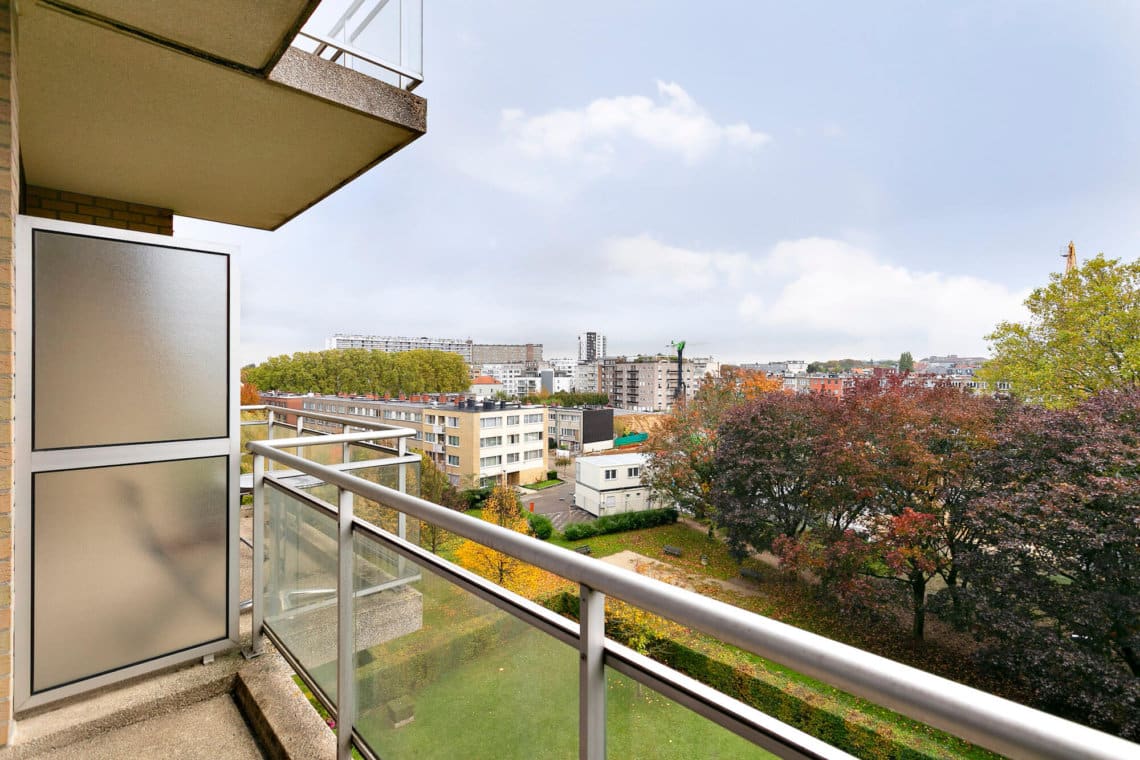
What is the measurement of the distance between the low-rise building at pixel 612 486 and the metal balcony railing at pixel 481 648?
25077 millimetres

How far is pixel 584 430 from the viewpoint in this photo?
44844mm

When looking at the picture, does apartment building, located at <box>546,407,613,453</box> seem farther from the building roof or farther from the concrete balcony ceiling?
the concrete balcony ceiling

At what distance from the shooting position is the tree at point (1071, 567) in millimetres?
11055

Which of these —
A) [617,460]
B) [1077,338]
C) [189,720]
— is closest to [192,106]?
[189,720]

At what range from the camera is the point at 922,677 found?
0.44 m

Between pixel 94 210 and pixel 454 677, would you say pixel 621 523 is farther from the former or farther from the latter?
pixel 454 677

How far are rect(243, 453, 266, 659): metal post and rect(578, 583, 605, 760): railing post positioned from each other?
180cm

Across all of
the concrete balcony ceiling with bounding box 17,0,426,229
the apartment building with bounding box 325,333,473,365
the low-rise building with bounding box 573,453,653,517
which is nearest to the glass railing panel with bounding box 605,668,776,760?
the concrete balcony ceiling with bounding box 17,0,426,229

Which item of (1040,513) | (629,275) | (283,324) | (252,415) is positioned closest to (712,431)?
(1040,513)

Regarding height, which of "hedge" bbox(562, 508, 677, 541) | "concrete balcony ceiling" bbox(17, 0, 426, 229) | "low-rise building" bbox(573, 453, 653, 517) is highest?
"concrete balcony ceiling" bbox(17, 0, 426, 229)

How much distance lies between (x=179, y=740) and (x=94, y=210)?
303 cm

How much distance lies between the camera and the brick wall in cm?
298

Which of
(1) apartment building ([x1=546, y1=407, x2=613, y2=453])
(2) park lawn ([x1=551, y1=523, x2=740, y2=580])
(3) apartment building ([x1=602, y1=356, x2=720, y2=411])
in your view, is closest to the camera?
(2) park lawn ([x1=551, y1=523, x2=740, y2=580])

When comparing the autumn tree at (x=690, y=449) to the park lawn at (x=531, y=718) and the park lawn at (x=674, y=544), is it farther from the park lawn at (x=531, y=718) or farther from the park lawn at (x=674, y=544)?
the park lawn at (x=531, y=718)
